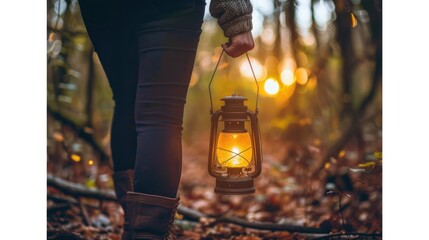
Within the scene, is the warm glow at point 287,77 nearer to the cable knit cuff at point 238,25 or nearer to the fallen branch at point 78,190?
the fallen branch at point 78,190

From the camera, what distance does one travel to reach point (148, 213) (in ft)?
5.23

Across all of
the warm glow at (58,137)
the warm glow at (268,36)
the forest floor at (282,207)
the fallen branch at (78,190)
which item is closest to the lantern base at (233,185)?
the forest floor at (282,207)

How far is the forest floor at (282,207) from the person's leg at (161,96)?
70cm

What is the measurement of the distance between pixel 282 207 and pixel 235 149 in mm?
1631

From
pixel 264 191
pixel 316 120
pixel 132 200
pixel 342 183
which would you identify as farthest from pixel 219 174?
pixel 316 120

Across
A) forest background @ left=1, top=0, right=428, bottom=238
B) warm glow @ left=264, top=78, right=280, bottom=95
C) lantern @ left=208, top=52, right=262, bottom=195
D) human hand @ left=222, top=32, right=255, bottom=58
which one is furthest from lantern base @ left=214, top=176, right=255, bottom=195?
warm glow @ left=264, top=78, right=280, bottom=95

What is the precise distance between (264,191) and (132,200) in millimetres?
2903

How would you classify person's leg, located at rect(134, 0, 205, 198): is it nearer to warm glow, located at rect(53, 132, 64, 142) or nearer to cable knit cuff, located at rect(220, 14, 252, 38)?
cable knit cuff, located at rect(220, 14, 252, 38)

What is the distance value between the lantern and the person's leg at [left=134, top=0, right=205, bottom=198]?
1.18 feet

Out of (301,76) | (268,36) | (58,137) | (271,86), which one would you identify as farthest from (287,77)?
(58,137)

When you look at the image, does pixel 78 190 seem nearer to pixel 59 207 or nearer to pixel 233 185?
pixel 59 207

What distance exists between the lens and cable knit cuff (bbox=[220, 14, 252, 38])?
164 cm

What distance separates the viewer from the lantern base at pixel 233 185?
6.59ft

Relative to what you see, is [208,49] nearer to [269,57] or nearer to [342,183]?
[269,57]
